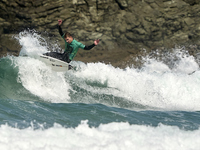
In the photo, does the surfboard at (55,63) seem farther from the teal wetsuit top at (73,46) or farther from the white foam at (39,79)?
the teal wetsuit top at (73,46)

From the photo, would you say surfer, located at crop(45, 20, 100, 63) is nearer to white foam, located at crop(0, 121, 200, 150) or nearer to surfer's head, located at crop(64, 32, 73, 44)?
surfer's head, located at crop(64, 32, 73, 44)

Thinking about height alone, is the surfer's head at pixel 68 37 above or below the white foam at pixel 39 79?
above

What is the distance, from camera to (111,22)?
1594 centimetres

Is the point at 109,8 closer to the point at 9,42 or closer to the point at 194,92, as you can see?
the point at 9,42

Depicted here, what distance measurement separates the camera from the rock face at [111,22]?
49.4ft

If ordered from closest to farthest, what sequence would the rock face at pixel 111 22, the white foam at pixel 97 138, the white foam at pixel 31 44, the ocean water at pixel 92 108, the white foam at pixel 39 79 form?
the white foam at pixel 97 138 < the ocean water at pixel 92 108 < the white foam at pixel 39 79 < the white foam at pixel 31 44 < the rock face at pixel 111 22

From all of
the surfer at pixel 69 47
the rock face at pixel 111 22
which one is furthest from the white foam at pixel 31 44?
the surfer at pixel 69 47

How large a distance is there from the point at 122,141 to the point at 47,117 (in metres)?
1.97

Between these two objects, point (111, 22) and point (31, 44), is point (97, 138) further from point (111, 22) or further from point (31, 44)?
point (111, 22)

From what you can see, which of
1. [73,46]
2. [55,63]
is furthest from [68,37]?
[55,63]

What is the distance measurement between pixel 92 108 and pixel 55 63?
7.28ft

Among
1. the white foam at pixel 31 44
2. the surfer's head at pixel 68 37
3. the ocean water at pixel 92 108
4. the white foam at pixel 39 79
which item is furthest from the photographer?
the white foam at pixel 31 44

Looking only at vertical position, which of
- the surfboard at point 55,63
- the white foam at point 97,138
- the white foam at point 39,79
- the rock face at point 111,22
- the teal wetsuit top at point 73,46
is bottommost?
the white foam at point 97,138

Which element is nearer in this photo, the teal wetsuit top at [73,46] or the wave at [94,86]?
the teal wetsuit top at [73,46]
